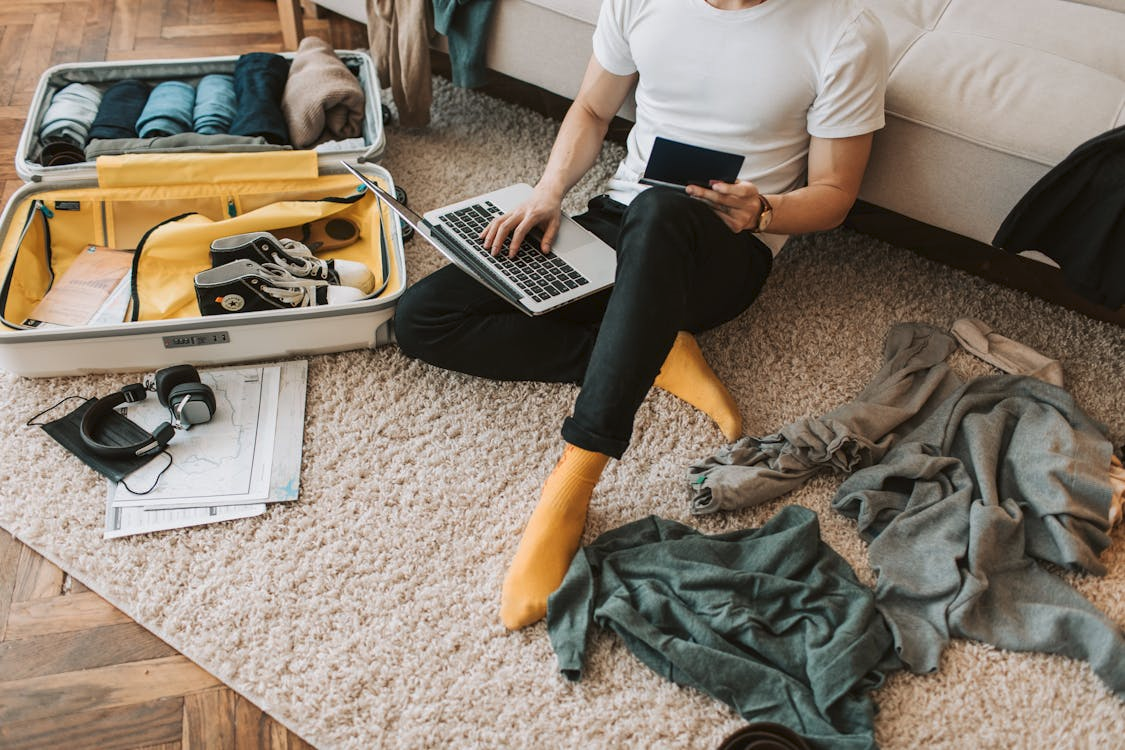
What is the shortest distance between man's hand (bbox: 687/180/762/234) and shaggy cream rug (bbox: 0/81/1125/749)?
34cm

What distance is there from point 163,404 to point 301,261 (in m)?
0.32

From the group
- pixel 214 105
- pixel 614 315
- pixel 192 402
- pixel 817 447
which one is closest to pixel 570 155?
pixel 614 315

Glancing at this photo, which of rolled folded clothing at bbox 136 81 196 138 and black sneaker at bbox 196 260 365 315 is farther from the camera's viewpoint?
rolled folded clothing at bbox 136 81 196 138

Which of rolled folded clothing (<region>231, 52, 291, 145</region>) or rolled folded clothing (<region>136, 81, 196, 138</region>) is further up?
rolled folded clothing (<region>231, 52, 291, 145</region>)

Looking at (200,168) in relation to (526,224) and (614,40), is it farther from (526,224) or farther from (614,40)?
(614,40)

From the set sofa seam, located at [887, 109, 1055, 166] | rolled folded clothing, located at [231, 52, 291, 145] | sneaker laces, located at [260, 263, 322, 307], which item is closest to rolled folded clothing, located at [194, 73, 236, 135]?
rolled folded clothing, located at [231, 52, 291, 145]

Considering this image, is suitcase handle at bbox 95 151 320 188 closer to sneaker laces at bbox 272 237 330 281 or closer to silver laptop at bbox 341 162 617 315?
sneaker laces at bbox 272 237 330 281

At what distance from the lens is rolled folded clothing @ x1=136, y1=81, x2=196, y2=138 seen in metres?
1.81

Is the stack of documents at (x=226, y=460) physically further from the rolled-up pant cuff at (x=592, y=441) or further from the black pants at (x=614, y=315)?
→ the rolled-up pant cuff at (x=592, y=441)

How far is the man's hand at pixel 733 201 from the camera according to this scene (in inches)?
51.0

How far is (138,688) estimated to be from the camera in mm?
1164

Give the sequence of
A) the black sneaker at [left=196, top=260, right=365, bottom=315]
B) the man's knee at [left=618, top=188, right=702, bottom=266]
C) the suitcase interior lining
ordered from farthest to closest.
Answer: the suitcase interior lining
the black sneaker at [left=196, top=260, right=365, bottom=315]
the man's knee at [left=618, top=188, right=702, bottom=266]

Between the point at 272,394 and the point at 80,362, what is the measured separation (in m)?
0.31

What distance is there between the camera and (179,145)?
1.75m
